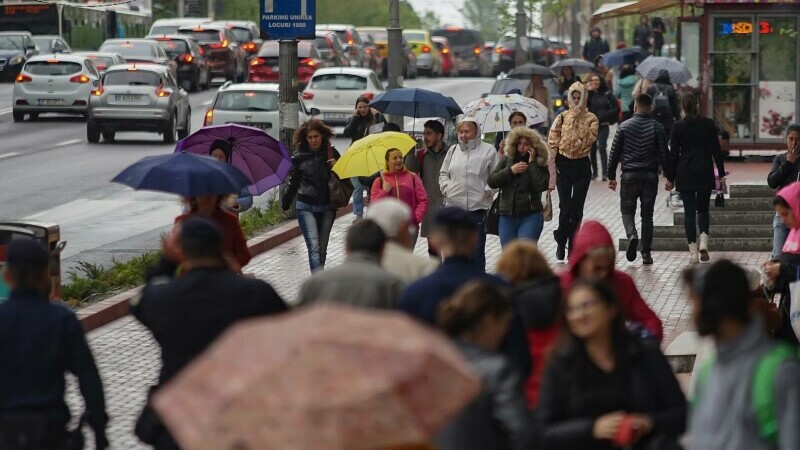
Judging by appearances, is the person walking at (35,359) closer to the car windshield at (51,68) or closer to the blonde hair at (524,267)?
the blonde hair at (524,267)

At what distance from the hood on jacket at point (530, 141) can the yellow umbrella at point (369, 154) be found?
0.76m

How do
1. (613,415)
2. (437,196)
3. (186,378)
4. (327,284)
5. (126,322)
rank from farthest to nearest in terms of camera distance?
(437,196) < (126,322) < (327,284) < (613,415) < (186,378)

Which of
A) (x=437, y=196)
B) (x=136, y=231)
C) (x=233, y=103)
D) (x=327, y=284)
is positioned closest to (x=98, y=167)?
(x=233, y=103)

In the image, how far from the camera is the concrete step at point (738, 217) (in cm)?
1888

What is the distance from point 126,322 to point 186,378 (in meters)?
10.4

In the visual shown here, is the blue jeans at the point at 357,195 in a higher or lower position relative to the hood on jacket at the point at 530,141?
lower

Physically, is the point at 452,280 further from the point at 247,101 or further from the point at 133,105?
the point at 133,105

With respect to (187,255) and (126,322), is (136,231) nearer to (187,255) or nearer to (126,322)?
(126,322)

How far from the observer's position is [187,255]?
6.80 meters

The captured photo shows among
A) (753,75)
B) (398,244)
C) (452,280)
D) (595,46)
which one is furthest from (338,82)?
(452,280)

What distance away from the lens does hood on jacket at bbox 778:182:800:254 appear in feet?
33.1

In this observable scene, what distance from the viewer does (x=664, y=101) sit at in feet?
81.1

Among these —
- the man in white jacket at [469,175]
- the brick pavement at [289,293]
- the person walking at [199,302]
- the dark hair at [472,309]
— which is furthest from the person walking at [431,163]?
the dark hair at [472,309]

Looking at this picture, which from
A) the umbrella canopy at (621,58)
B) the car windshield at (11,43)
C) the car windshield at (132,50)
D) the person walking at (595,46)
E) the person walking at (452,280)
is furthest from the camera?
the car windshield at (11,43)
